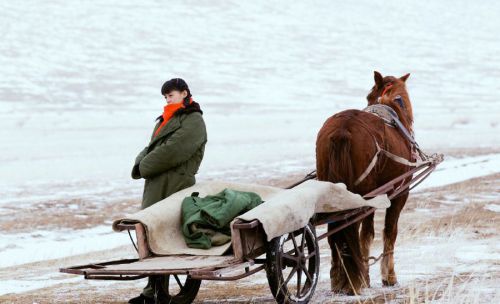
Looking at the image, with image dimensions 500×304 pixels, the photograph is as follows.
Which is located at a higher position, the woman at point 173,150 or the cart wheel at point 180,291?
the woman at point 173,150

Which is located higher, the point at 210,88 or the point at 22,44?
the point at 22,44

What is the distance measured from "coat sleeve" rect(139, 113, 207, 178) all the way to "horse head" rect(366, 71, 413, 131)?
7.94 feet

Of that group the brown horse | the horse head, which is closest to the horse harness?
the brown horse

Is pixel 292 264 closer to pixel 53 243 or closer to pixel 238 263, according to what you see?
pixel 238 263

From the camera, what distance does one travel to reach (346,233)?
724cm

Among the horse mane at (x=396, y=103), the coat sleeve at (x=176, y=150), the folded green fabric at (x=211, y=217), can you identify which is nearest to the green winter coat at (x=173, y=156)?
the coat sleeve at (x=176, y=150)

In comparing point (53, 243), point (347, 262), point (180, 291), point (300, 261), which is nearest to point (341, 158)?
point (347, 262)

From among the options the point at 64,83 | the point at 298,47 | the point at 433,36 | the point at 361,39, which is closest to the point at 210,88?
the point at 64,83

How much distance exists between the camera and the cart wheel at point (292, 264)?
606 cm

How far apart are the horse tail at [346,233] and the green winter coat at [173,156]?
1.17 m

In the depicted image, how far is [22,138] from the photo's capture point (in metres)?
28.3

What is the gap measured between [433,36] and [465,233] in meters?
69.4

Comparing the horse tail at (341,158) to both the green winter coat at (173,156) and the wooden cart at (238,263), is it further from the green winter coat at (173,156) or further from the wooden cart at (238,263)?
the green winter coat at (173,156)

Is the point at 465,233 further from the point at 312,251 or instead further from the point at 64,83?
the point at 64,83
